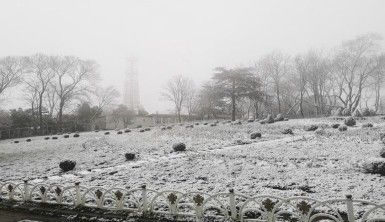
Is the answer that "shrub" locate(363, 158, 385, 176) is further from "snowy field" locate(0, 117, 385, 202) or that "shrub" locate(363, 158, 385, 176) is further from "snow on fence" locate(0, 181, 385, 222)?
"snow on fence" locate(0, 181, 385, 222)

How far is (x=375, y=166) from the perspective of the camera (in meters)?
11.4

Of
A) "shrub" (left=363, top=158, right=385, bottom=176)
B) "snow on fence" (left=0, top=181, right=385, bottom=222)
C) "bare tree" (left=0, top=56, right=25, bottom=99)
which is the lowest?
"snow on fence" (left=0, top=181, right=385, bottom=222)

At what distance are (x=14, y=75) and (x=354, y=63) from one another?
5545 centimetres

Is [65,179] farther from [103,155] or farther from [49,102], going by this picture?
[49,102]

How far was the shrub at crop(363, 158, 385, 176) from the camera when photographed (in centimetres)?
1127

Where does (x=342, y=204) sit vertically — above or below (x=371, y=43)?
below

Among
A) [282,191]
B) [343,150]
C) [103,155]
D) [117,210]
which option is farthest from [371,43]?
[117,210]

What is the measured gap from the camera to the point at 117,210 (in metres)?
9.21

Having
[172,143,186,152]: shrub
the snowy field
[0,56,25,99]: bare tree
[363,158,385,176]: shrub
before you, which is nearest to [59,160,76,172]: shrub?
the snowy field

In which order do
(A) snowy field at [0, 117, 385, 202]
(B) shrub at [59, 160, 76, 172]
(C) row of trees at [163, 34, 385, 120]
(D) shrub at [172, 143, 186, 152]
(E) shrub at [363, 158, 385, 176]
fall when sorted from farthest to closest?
(C) row of trees at [163, 34, 385, 120], (D) shrub at [172, 143, 186, 152], (B) shrub at [59, 160, 76, 172], (E) shrub at [363, 158, 385, 176], (A) snowy field at [0, 117, 385, 202]

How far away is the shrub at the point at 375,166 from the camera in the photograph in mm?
11273

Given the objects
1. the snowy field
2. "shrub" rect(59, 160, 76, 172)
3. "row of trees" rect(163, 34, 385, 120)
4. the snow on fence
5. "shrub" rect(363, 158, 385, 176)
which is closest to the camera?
the snow on fence

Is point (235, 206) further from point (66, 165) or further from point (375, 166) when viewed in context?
point (66, 165)

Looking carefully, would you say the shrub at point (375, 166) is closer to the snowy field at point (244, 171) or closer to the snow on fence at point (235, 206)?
the snowy field at point (244, 171)
